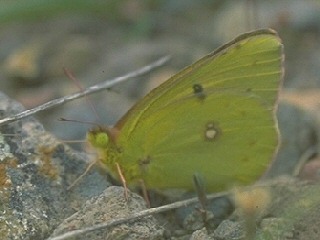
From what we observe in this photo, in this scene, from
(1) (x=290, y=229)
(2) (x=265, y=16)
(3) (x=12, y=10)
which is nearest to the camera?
(1) (x=290, y=229)

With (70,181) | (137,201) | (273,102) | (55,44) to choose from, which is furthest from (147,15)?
(137,201)

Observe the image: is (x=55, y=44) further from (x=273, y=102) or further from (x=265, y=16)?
(x=273, y=102)

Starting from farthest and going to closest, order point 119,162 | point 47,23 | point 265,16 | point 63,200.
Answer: point 47,23 → point 265,16 → point 119,162 → point 63,200

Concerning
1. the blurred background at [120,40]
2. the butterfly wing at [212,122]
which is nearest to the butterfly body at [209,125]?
the butterfly wing at [212,122]

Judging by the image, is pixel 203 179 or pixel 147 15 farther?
pixel 147 15

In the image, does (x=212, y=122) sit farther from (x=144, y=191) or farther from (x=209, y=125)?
(x=144, y=191)

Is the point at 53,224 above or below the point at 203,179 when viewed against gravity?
above

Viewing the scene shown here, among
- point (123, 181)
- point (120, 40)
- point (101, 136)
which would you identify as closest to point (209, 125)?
point (101, 136)

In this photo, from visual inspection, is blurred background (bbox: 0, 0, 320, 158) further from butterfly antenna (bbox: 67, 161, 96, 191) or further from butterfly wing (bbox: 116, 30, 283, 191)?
butterfly antenna (bbox: 67, 161, 96, 191)

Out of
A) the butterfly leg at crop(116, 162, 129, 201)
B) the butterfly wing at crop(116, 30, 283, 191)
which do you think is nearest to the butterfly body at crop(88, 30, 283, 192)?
the butterfly wing at crop(116, 30, 283, 191)
